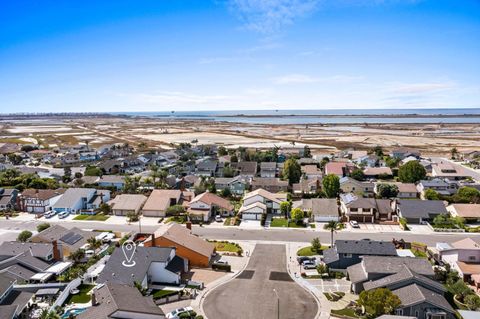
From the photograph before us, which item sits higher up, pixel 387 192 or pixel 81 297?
pixel 387 192

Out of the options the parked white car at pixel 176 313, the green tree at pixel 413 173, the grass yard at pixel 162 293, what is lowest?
the grass yard at pixel 162 293

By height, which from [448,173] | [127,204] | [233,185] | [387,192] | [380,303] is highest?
Result: [448,173]

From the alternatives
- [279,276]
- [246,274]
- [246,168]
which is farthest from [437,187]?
[246,274]

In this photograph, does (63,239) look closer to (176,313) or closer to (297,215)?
(176,313)

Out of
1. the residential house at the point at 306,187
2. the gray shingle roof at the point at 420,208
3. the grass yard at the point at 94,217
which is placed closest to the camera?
the gray shingle roof at the point at 420,208

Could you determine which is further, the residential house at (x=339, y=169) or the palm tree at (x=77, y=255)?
the residential house at (x=339, y=169)

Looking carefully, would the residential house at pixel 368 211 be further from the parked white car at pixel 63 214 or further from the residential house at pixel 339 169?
the parked white car at pixel 63 214

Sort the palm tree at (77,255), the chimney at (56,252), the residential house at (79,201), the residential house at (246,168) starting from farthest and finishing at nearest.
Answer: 1. the residential house at (246,168)
2. the residential house at (79,201)
3. the palm tree at (77,255)
4. the chimney at (56,252)

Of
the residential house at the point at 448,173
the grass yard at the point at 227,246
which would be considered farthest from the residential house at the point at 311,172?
the grass yard at the point at 227,246
